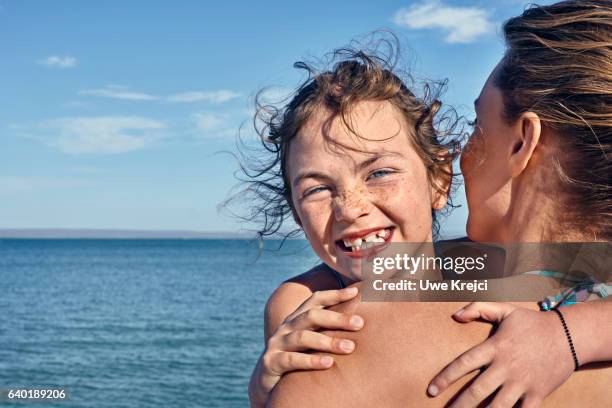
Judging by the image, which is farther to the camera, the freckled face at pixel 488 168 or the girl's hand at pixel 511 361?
the freckled face at pixel 488 168

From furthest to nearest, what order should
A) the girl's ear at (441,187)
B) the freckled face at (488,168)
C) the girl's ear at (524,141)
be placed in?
1. the girl's ear at (441,187)
2. the freckled face at (488,168)
3. the girl's ear at (524,141)

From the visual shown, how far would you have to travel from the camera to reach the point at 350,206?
2.96 m

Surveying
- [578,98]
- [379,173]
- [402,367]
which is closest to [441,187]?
[379,173]

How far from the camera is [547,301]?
2225mm

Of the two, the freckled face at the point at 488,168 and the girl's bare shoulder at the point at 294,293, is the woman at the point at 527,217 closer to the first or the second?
the freckled face at the point at 488,168

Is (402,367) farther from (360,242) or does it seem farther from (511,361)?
(360,242)

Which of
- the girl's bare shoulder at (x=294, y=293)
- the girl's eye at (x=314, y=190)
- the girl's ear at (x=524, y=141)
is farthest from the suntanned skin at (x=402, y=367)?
the girl's bare shoulder at (x=294, y=293)

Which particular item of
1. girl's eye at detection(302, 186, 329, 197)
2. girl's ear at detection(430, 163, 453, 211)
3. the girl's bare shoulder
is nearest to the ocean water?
the girl's bare shoulder

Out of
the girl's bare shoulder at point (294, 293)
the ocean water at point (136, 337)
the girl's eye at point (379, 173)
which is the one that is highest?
the girl's eye at point (379, 173)

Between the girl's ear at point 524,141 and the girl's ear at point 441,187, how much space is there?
2.72 feet

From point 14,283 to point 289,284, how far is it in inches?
2931

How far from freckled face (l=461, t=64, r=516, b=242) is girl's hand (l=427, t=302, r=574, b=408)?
2.30ft

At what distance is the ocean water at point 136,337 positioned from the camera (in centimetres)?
2255

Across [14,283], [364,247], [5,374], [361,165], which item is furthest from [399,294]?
[14,283]
